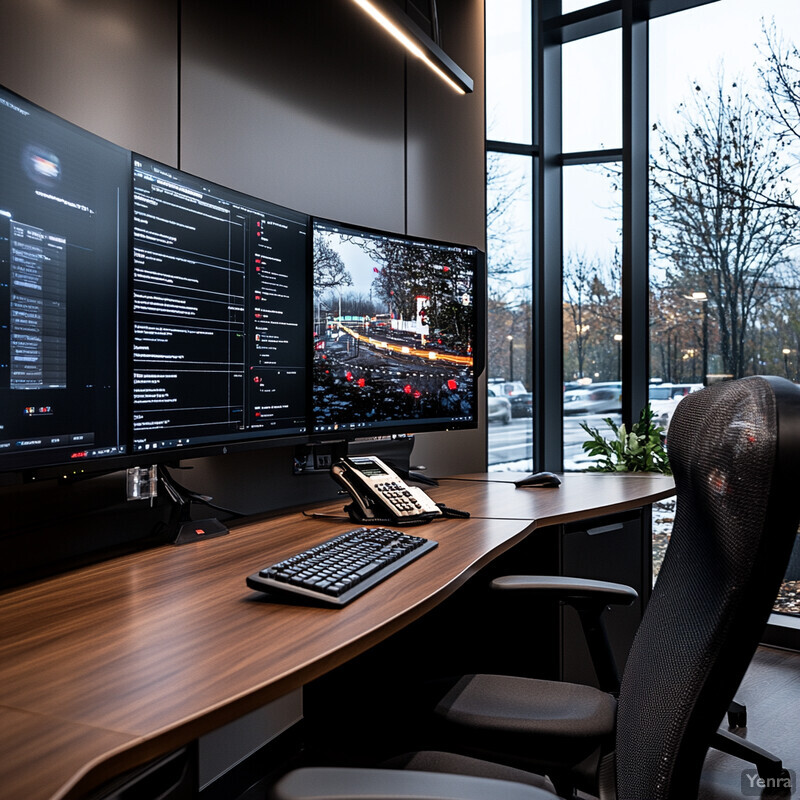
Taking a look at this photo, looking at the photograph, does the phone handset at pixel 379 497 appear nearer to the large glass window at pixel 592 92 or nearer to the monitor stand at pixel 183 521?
the monitor stand at pixel 183 521

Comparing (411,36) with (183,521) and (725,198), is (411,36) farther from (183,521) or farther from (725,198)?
(725,198)

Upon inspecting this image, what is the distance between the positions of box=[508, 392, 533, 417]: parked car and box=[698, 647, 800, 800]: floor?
1546 mm

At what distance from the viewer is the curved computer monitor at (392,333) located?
1943 mm

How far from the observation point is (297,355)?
6.05ft

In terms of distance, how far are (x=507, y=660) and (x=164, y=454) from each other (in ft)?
3.85

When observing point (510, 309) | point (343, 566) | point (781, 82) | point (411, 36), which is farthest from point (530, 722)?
point (781, 82)

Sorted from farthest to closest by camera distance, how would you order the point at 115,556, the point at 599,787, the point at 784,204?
the point at 784,204, the point at 115,556, the point at 599,787

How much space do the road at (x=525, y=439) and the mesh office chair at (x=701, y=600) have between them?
9.18 ft

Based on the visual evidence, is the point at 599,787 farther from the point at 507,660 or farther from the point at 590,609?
the point at 507,660

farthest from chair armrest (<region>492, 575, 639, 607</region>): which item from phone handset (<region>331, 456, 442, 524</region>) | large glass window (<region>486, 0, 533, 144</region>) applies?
large glass window (<region>486, 0, 533, 144</region>)

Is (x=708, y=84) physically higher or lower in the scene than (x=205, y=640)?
higher

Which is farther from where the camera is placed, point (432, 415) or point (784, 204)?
point (784, 204)

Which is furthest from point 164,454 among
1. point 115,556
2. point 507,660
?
point 507,660

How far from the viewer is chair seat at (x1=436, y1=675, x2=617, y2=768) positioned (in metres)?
1.22
